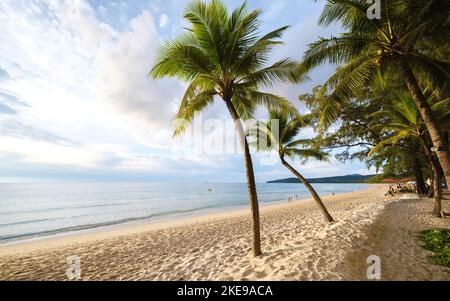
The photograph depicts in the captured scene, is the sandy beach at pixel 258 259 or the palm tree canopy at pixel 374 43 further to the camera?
the palm tree canopy at pixel 374 43

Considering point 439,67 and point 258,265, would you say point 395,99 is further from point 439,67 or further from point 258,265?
point 258,265

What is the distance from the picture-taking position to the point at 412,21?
15.2ft

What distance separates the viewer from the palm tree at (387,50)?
15.0 ft

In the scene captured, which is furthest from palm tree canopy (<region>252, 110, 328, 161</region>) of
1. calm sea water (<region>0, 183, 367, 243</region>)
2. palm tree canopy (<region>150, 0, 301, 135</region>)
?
calm sea water (<region>0, 183, 367, 243</region>)

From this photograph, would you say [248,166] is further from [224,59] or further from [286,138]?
[286,138]

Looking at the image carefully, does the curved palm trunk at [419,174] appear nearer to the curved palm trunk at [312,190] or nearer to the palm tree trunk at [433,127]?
the curved palm trunk at [312,190]

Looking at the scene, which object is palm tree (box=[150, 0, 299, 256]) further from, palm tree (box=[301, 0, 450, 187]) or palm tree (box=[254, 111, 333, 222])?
palm tree (box=[254, 111, 333, 222])

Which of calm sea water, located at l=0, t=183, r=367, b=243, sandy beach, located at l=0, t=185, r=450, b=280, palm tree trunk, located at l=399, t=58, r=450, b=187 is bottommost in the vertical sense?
calm sea water, located at l=0, t=183, r=367, b=243

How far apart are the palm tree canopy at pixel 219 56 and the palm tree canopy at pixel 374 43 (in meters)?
1.24

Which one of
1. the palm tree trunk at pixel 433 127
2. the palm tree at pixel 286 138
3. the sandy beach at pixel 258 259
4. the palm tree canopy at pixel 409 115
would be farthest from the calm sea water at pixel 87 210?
the palm tree trunk at pixel 433 127

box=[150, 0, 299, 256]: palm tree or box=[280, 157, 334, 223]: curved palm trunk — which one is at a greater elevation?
box=[150, 0, 299, 256]: palm tree

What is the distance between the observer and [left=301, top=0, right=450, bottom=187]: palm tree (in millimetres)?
4582

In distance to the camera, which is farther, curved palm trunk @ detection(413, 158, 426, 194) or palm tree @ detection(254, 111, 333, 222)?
curved palm trunk @ detection(413, 158, 426, 194)

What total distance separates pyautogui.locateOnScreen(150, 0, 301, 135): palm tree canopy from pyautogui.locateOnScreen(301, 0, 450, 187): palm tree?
1274 mm
